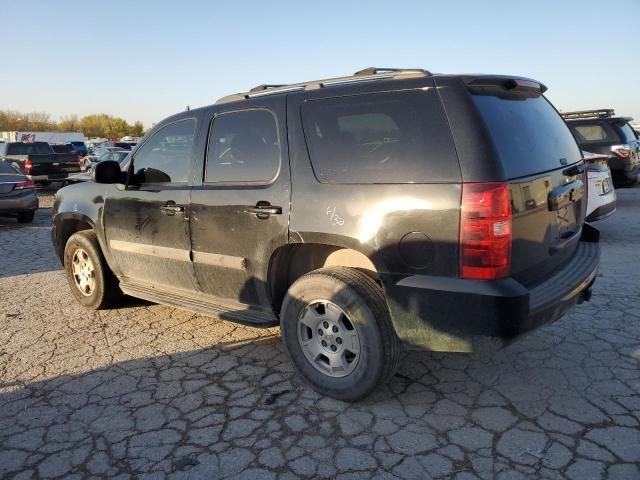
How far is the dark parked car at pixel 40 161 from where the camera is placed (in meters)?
17.5

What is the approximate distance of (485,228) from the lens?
2.55 metres

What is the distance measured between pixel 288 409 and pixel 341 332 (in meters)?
0.57

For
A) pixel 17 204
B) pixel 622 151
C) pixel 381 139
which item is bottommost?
pixel 17 204

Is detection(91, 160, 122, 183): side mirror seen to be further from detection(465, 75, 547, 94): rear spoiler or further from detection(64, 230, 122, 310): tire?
detection(465, 75, 547, 94): rear spoiler

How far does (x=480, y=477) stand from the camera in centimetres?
240

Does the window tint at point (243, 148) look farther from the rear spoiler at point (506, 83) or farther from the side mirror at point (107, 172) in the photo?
the rear spoiler at point (506, 83)

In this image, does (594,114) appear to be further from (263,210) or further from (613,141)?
(263,210)

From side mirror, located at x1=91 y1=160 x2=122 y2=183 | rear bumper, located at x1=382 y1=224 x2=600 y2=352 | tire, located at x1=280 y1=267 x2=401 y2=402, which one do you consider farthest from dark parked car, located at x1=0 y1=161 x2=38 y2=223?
rear bumper, located at x1=382 y1=224 x2=600 y2=352

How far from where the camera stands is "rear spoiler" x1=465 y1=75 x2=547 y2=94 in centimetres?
277

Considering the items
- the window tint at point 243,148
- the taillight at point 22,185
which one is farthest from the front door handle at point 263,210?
the taillight at point 22,185

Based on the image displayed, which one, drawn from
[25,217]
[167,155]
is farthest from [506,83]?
[25,217]

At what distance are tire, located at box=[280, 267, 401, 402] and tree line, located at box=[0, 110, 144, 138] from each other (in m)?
98.5

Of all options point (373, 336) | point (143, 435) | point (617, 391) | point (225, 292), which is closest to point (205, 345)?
point (225, 292)

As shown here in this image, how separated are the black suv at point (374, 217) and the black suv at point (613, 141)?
326 inches
